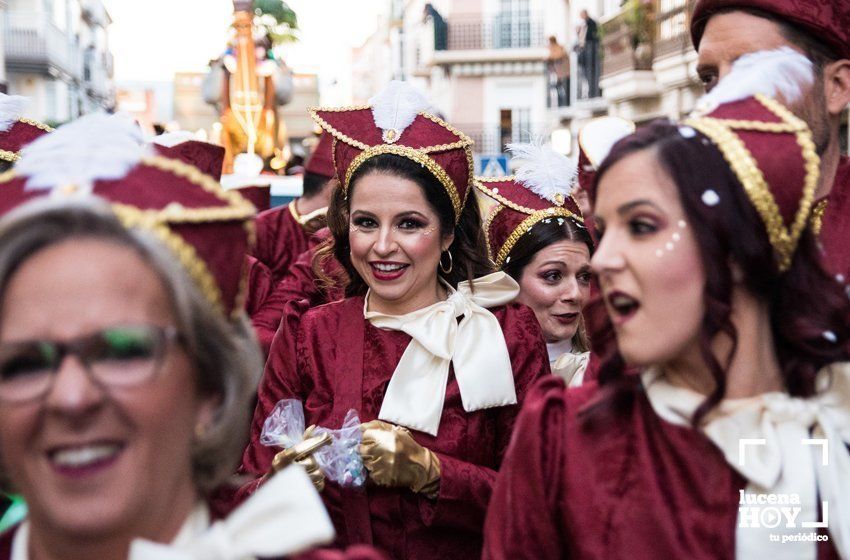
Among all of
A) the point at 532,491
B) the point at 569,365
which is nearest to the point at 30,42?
the point at 569,365

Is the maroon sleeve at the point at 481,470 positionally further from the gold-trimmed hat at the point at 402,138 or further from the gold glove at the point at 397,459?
the gold-trimmed hat at the point at 402,138

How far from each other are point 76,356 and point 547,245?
2.90 meters

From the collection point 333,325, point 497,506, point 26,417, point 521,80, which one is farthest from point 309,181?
point 521,80

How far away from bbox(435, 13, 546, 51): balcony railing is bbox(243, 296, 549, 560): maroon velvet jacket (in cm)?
3485

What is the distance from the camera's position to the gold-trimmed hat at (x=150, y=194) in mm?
1794

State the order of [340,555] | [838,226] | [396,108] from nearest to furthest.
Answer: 1. [340,555]
2. [838,226]
3. [396,108]

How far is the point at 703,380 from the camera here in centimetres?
219

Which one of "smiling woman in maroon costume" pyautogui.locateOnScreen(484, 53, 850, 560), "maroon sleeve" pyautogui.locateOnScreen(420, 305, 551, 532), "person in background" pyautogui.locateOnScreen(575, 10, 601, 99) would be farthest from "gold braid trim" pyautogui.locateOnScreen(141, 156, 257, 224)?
"person in background" pyautogui.locateOnScreen(575, 10, 601, 99)

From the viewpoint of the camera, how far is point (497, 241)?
15.0 ft

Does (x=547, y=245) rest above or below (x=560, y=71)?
below

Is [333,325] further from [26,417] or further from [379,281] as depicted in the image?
[26,417]

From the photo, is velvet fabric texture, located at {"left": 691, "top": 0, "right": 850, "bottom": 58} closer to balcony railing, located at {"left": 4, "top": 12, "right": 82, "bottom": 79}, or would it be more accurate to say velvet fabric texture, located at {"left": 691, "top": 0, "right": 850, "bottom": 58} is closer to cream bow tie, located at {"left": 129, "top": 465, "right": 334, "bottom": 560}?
cream bow tie, located at {"left": 129, "top": 465, "right": 334, "bottom": 560}

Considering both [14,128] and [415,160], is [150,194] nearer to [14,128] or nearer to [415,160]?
[415,160]

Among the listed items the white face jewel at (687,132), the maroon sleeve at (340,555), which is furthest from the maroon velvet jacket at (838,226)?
the maroon sleeve at (340,555)
